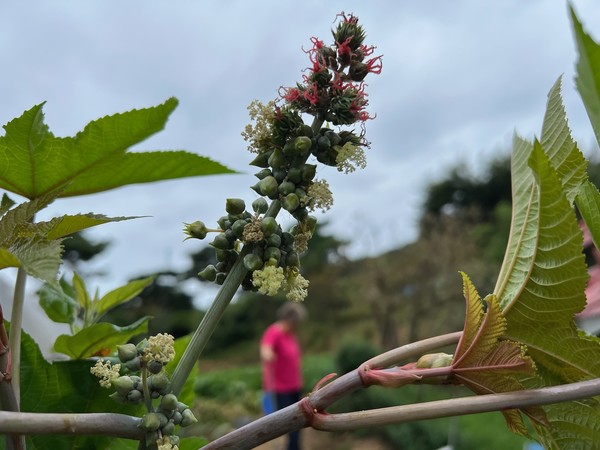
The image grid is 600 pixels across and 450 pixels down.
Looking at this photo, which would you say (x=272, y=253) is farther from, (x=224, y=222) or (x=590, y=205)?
(x=590, y=205)

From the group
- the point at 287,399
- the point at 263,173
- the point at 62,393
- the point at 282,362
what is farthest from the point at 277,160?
the point at 287,399

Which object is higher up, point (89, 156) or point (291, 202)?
point (89, 156)

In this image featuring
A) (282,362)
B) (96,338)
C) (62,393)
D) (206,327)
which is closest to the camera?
(206,327)

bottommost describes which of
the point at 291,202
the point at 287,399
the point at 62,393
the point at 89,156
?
the point at 287,399

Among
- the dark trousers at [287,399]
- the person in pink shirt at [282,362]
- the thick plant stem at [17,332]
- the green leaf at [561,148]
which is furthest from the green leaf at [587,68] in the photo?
the dark trousers at [287,399]

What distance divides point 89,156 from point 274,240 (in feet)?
0.73

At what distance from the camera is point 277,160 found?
568mm

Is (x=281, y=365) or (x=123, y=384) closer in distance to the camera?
(x=123, y=384)

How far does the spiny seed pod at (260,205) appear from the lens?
572 mm

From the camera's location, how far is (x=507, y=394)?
52 cm

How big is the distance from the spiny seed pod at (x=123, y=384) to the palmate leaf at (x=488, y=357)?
0.28m

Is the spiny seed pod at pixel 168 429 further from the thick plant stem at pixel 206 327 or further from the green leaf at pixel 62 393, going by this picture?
the green leaf at pixel 62 393

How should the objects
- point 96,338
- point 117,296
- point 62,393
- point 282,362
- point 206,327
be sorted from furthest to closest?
point 282,362 → point 117,296 → point 96,338 → point 62,393 → point 206,327

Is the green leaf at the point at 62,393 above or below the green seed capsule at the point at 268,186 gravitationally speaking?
below
